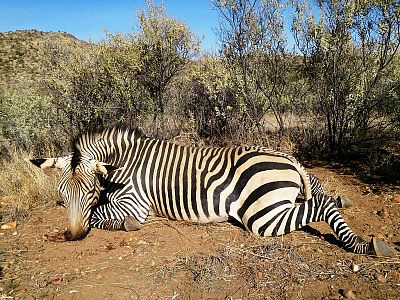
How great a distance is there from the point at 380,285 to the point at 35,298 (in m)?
2.90

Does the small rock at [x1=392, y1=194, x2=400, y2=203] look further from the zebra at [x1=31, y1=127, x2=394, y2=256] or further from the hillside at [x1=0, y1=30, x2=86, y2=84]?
the hillside at [x1=0, y1=30, x2=86, y2=84]

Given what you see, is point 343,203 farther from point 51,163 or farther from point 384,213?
point 51,163

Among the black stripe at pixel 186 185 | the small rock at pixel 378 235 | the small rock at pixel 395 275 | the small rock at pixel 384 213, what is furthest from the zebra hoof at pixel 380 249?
the black stripe at pixel 186 185

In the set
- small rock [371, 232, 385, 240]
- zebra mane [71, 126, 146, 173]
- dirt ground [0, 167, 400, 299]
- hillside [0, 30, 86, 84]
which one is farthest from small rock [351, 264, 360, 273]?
hillside [0, 30, 86, 84]

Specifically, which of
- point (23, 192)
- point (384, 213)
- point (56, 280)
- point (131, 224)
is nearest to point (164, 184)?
point (131, 224)

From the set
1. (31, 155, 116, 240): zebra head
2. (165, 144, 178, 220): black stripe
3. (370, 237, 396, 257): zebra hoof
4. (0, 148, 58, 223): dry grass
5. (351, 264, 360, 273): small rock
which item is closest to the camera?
(351, 264, 360, 273): small rock

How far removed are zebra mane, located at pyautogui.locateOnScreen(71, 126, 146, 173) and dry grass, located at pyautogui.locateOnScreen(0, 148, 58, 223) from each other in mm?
1461

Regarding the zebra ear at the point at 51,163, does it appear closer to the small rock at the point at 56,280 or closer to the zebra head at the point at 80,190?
the zebra head at the point at 80,190

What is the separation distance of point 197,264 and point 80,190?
4.87 ft

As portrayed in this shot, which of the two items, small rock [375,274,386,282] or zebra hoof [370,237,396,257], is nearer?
small rock [375,274,386,282]

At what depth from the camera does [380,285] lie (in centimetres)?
278

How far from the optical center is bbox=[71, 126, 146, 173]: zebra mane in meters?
4.20

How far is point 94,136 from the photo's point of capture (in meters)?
4.39

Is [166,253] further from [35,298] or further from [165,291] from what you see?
[35,298]
